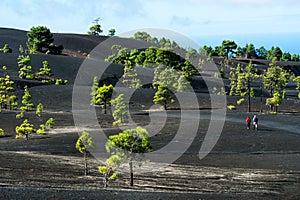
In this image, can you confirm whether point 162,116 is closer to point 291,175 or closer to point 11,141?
point 11,141

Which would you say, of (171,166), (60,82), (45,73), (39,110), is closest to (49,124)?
(39,110)

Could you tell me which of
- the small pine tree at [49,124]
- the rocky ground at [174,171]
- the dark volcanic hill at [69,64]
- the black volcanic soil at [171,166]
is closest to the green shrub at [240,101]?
the black volcanic soil at [171,166]

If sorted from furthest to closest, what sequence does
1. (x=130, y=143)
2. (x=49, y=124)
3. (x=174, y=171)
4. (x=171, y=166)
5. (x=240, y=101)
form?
(x=240, y=101) < (x=49, y=124) < (x=171, y=166) < (x=174, y=171) < (x=130, y=143)

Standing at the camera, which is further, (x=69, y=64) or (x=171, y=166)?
(x=69, y=64)

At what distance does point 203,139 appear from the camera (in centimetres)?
A: 4969

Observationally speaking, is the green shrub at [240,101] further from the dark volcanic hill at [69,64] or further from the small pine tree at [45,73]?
the small pine tree at [45,73]

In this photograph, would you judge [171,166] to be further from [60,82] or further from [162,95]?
[60,82]

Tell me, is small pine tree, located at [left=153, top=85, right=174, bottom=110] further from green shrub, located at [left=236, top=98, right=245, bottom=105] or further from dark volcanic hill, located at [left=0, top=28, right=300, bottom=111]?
green shrub, located at [left=236, top=98, right=245, bottom=105]

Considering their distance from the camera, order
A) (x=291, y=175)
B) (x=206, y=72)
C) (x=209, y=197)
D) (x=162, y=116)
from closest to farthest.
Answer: (x=209, y=197)
(x=291, y=175)
(x=162, y=116)
(x=206, y=72)

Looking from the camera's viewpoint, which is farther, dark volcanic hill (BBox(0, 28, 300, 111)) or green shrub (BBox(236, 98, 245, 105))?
dark volcanic hill (BBox(0, 28, 300, 111))

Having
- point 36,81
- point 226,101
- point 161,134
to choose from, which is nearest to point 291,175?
point 161,134

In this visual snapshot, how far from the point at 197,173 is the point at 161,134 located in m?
18.6

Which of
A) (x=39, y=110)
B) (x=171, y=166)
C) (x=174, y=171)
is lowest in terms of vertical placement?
(x=174, y=171)

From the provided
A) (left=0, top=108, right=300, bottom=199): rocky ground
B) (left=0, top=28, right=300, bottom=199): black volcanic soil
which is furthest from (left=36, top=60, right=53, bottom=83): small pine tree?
(left=0, top=108, right=300, bottom=199): rocky ground
